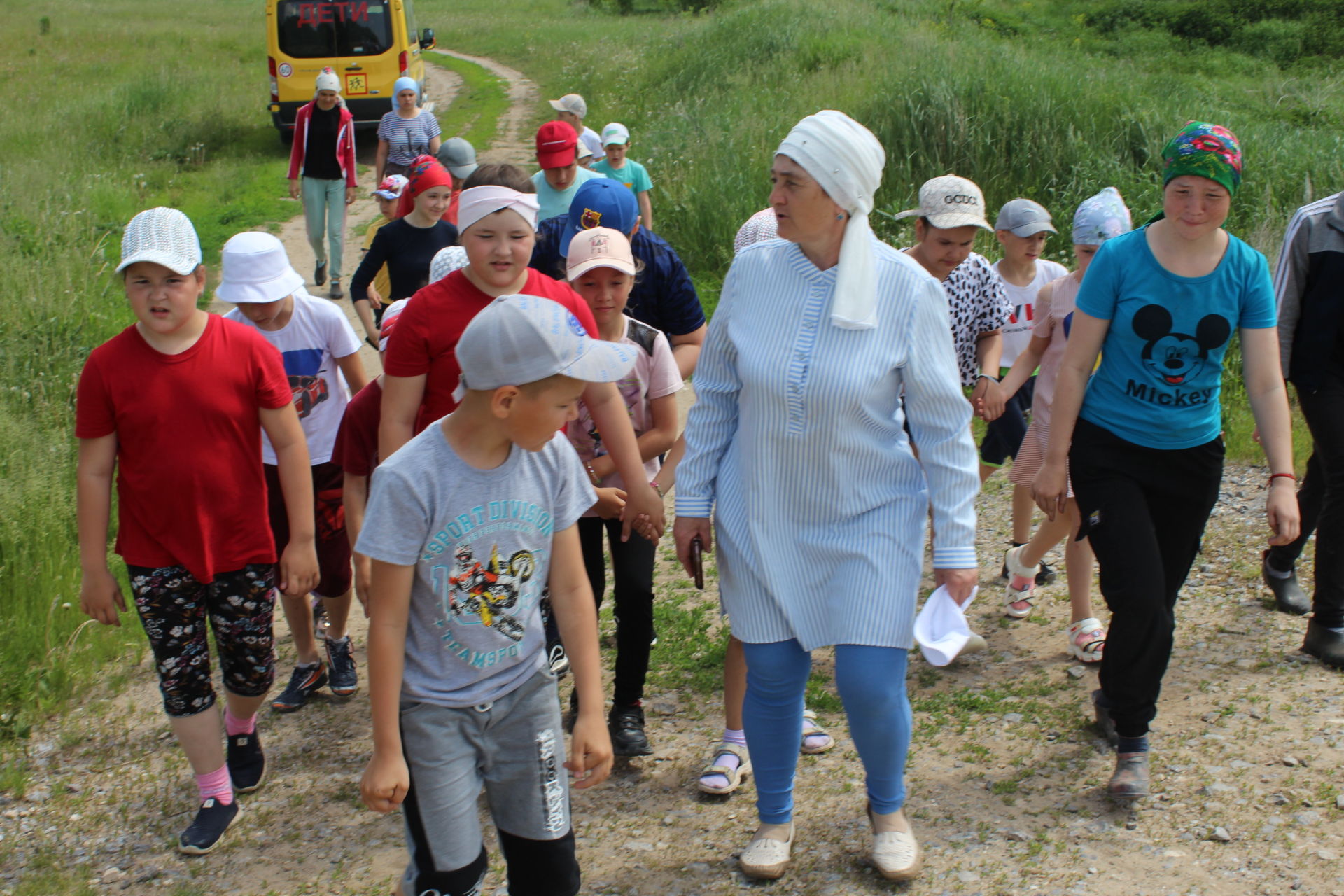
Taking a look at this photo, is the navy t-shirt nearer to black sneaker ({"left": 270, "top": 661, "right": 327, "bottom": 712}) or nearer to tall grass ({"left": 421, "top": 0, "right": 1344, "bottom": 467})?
black sneaker ({"left": 270, "top": 661, "right": 327, "bottom": 712})

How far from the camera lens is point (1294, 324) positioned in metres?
4.25

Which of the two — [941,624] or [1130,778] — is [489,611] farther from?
[1130,778]

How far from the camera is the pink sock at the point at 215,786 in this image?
362 cm

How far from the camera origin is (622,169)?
9.41 m

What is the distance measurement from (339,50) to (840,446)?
56.3ft

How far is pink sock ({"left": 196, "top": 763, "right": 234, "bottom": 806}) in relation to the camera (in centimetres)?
362

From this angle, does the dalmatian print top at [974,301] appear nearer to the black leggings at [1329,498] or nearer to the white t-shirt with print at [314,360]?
the black leggings at [1329,498]

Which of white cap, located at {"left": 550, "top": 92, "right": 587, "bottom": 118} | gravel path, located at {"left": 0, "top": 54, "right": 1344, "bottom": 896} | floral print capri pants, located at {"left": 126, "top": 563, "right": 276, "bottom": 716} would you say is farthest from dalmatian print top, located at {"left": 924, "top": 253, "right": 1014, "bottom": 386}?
white cap, located at {"left": 550, "top": 92, "right": 587, "bottom": 118}

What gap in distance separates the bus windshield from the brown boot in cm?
1720

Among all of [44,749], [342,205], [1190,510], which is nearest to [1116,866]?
[1190,510]

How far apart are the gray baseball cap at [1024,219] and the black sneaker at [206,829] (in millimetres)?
3768

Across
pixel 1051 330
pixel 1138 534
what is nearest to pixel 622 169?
pixel 1051 330

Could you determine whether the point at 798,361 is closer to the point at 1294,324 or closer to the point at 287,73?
the point at 1294,324

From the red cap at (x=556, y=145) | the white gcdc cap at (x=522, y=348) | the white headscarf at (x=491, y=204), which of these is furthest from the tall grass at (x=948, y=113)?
the white gcdc cap at (x=522, y=348)
